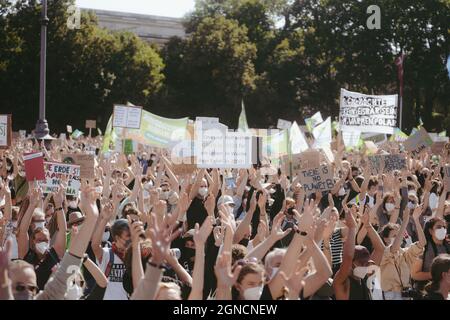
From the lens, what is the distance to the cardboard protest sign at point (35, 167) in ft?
32.5

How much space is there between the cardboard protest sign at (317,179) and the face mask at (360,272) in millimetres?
4733

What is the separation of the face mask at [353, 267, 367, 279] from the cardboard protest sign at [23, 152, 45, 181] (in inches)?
198

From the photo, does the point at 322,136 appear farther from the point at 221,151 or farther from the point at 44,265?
the point at 44,265

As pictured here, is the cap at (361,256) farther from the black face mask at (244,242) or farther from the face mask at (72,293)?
the face mask at (72,293)

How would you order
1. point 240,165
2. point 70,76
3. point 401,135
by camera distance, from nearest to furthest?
point 240,165 → point 401,135 → point 70,76

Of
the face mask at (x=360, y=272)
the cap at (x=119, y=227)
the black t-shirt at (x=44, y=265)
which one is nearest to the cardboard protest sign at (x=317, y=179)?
the face mask at (x=360, y=272)

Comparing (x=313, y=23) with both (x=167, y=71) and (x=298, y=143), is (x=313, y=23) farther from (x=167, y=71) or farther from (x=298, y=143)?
(x=298, y=143)

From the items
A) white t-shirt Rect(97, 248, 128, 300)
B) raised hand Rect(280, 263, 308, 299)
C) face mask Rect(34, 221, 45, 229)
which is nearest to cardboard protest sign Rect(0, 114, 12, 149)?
face mask Rect(34, 221, 45, 229)

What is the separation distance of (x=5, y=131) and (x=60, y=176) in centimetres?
395

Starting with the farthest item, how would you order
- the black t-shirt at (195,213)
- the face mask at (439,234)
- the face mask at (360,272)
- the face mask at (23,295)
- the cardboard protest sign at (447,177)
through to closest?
the cardboard protest sign at (447,177)
the black t-shirt at (195,213)
the face mask at (439,234)
the face mask at (360,272)
the face mask at (23,295)

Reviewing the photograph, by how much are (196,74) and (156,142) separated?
3674 centimetres
